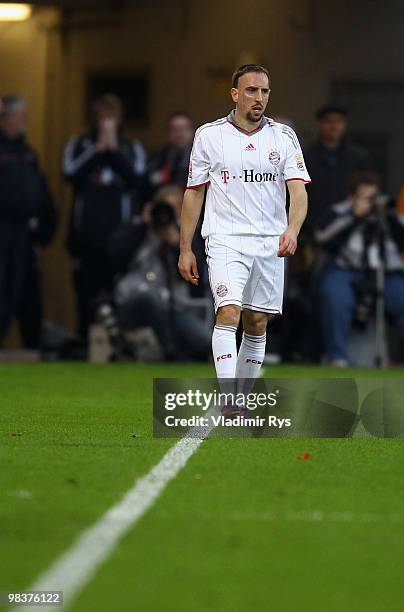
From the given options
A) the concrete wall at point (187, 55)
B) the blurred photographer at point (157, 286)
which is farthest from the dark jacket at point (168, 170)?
the concrete wall at point (187, 55)

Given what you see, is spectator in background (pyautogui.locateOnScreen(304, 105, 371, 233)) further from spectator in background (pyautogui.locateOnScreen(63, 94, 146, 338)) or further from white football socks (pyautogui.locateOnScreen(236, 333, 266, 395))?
white football socks (pyautogui.locateOnScreen(236, 333, 266, 395))

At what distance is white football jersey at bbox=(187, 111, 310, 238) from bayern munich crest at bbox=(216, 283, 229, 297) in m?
0.33

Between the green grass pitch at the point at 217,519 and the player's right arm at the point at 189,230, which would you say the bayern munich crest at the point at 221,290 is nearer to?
the player's right arm at the point at 189,230

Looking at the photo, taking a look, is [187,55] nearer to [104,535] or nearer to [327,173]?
[327,173]

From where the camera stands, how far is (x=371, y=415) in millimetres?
9094

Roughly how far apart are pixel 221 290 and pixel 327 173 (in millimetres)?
7536

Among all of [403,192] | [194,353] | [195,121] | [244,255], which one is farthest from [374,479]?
[195,121]

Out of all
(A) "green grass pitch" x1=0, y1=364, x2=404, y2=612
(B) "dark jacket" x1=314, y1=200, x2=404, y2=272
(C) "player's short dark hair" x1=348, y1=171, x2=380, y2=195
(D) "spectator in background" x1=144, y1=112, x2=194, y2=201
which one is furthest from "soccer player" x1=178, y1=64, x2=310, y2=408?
(D) "spectator in background" x1=144, y1=112, x2=194, y2=201

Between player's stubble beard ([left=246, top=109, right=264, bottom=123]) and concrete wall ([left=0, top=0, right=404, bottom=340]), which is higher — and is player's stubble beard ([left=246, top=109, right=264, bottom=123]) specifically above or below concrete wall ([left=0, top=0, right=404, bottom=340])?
below

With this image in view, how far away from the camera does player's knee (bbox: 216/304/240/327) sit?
30.7ft

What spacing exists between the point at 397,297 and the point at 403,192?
132 centimetres

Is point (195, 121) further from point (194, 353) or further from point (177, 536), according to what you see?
point (177, 536)

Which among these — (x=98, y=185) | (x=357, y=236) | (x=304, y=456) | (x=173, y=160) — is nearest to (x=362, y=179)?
(x=357, y=236)

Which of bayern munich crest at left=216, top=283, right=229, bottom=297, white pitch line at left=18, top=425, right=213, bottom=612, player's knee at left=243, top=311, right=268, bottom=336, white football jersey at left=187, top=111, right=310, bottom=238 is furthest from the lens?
player's knee at left=243, top=311, right=268, bottom=336
